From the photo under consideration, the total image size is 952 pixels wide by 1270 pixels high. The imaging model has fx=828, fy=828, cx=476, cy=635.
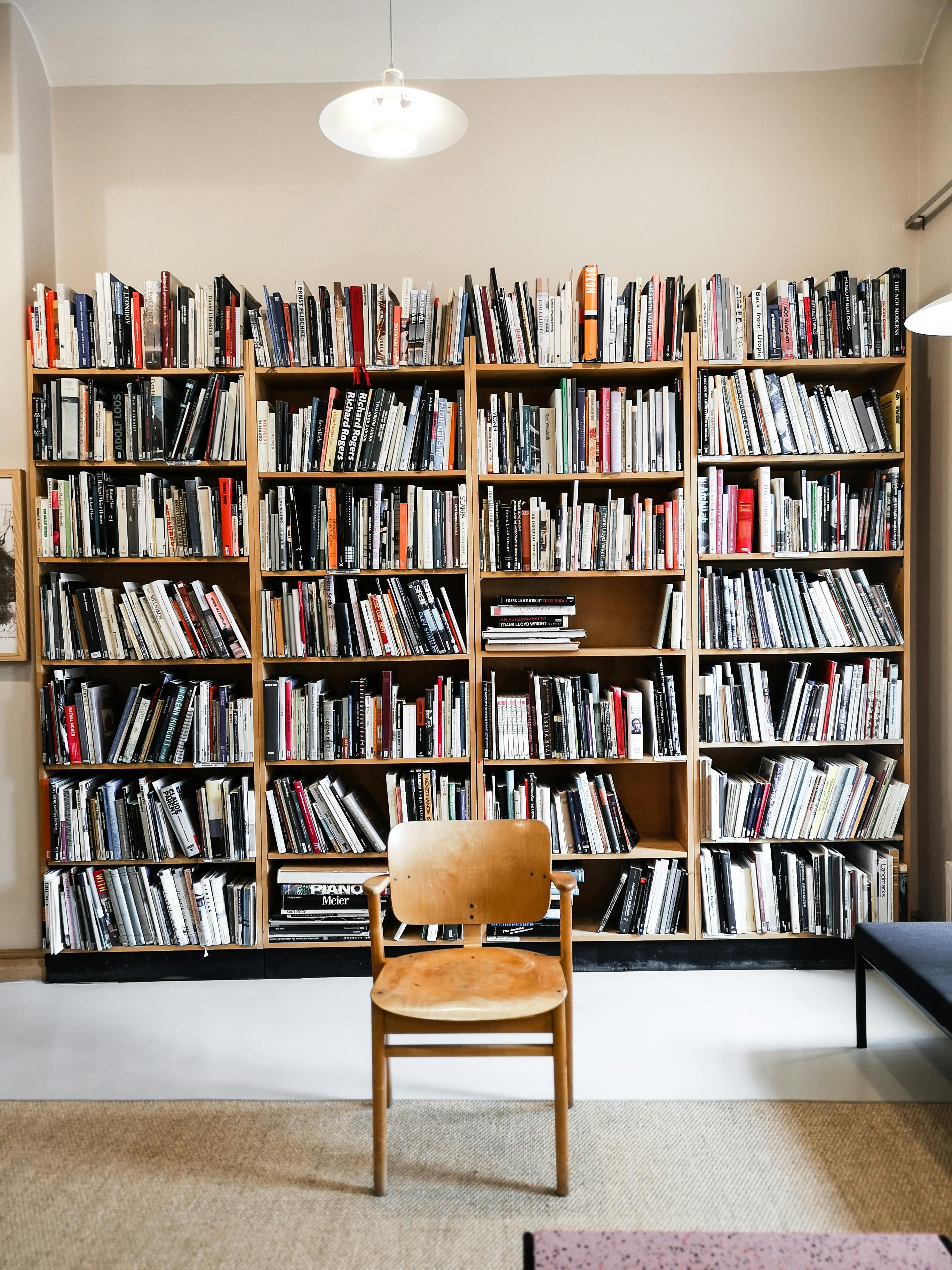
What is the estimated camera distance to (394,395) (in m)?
3.14

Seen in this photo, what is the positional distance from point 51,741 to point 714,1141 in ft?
8.42

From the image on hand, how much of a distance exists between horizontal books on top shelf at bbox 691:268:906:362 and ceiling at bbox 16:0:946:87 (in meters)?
0.85

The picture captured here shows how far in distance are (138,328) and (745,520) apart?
2.37m

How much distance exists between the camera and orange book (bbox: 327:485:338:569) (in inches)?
121

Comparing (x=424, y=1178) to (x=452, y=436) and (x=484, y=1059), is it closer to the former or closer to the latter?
(x=484, y=1059)

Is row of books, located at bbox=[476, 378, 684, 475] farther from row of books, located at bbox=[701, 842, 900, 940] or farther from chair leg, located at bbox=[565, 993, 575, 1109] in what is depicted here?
chair leg, located at bbox=[565, 993, 575, 1109]

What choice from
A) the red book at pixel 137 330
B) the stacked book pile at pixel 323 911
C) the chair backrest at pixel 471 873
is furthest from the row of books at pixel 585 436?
the stacked book pile at pixel 323 911

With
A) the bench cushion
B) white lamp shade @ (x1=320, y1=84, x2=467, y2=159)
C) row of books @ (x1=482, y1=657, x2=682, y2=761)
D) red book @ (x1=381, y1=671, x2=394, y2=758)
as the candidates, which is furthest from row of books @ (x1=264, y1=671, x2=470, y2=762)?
white lamp shade @ (x1=320, y1=84, x2=467, y2=159)

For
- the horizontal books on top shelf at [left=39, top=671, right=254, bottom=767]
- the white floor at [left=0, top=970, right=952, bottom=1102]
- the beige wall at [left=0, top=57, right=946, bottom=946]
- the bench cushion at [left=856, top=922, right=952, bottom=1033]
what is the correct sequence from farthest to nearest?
the beige wall at [left=0, top=57, right=946, bottom=946] < the horizontal books on top shelf at [left=39, top=671, right=254, bottom=767] < the white floor at [left=0, top=970, right=952, bottom=1102] < the bench cushion at [left=856, top=922, right=952, bottom=1033]

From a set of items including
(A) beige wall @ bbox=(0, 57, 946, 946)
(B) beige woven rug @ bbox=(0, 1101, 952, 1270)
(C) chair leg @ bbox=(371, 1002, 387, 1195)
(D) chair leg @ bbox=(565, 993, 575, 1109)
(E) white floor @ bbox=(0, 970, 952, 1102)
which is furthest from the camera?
(A) beige wall @ bbox=(0, 57, 946, 946)

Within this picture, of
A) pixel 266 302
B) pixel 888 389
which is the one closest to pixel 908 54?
pixel 888 389

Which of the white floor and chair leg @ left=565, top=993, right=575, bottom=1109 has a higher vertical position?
chair leg @ left=565, top=993, right=575, bottom=1109

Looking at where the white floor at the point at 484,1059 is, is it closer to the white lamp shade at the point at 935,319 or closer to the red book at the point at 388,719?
the red book at the point at 388,719

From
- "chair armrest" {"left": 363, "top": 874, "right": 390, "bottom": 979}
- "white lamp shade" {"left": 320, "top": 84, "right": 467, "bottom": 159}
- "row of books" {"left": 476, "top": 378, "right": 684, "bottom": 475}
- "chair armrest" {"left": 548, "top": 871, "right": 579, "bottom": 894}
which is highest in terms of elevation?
"white lamp shade" {"left": 320, "top": 84, "right": 467, "bottom": 159}
